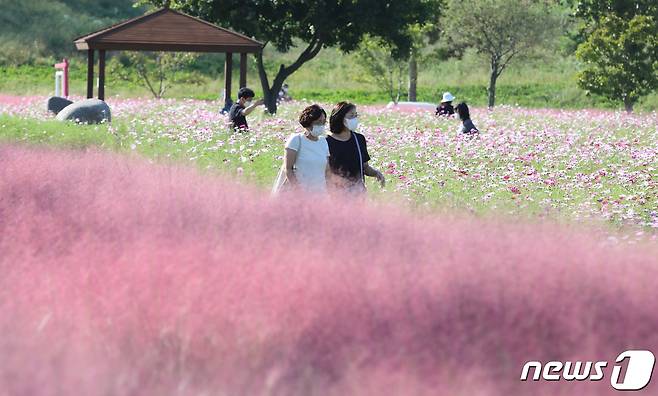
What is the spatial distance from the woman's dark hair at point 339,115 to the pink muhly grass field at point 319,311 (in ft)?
13.1

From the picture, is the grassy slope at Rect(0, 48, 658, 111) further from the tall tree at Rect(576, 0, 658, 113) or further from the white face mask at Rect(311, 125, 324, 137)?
the white face mask at Rect(311, 125, 324, 137)

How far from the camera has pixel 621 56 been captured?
143 feet

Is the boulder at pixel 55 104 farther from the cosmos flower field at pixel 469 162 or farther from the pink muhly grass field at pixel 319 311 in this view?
the pink muhly grass field at pixel 319 311

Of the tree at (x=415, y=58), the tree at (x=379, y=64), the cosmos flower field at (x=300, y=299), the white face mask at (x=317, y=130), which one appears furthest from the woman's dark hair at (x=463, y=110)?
the tree at (x=379, y=64)

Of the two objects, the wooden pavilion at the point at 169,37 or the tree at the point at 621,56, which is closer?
the wooden pavilion at the point at 169,37

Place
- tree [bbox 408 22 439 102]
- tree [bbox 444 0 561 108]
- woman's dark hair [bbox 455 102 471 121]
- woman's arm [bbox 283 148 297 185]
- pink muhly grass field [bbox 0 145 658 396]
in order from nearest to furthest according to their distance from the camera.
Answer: pink muhly grass field [bbox 0 145 658 396]
woman's arm [bbox 283 148 297 185]
woman's dark hair [bbox 455 102 471 121]
tree [bbox 444 0 561 108]
tree [bbox 408 22 439 102]

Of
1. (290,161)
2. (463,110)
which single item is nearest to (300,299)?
(290,161)

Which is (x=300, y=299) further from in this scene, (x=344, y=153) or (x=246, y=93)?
(x=246, y=93)

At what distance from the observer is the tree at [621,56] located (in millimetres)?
42938

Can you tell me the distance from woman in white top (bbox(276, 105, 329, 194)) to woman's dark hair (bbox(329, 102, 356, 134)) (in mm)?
276

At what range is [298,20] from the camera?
1634 inches

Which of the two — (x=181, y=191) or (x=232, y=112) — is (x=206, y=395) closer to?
(x=181, y=191)

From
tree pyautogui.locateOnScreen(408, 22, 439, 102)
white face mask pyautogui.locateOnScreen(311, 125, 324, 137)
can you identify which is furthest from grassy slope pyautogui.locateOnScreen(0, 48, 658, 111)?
white face mask pyautogui.locateOnScreen(311, 125, 324, 137)

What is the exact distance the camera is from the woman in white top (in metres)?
10.3
